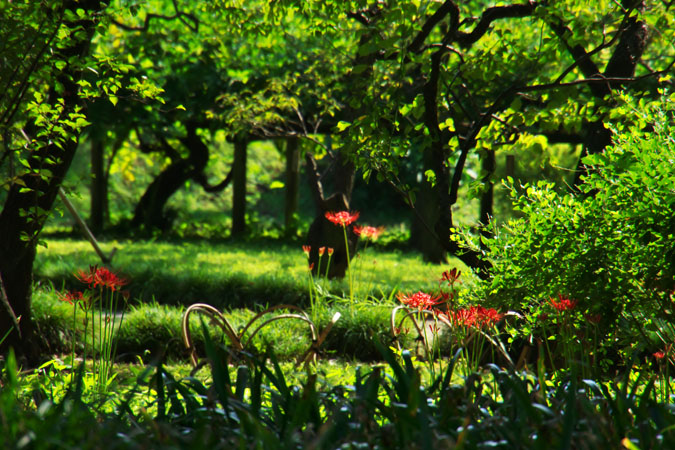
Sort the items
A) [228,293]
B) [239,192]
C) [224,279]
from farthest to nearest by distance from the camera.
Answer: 1. [239,192]
2. [224,279]
3. [228,293]

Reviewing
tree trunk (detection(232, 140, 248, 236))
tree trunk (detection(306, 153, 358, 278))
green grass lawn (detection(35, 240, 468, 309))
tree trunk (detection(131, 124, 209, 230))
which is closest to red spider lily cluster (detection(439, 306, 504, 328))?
green grass lawn (detection(35, 240, 468, 309))

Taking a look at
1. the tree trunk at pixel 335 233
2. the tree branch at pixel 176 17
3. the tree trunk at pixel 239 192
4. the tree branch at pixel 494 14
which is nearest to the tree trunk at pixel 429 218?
the tree trunk at pixel 335 233

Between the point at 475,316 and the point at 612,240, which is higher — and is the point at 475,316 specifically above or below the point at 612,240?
below

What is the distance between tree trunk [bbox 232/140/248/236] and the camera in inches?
576

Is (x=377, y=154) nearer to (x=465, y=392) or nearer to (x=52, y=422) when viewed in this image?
(x=465, y=392)

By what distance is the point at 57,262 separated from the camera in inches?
319

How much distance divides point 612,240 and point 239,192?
12609 mm

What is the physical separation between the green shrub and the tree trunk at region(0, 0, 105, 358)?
2746 mm

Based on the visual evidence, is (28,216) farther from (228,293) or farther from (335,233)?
(335,233)

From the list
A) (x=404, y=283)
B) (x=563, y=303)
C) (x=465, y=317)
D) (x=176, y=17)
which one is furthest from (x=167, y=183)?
(x=563, y=303)

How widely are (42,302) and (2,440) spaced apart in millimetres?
4168

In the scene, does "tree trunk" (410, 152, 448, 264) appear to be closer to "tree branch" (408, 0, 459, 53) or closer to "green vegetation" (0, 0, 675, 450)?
"green vegetation" (0, 0, 675, 450)

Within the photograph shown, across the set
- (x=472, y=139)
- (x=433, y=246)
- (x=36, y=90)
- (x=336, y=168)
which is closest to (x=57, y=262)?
(x=336, y=168)

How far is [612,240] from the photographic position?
8.16 ft
